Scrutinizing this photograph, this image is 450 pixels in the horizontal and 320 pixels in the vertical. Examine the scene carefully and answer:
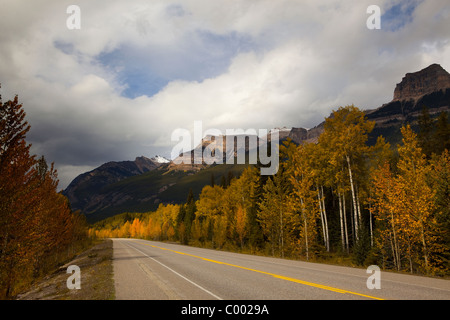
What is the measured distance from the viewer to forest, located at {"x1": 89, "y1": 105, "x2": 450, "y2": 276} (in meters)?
16.2

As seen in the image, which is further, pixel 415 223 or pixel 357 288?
pixel 415 223

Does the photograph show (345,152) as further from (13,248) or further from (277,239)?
(13,248)

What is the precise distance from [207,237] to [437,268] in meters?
41.4

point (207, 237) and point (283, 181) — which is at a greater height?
point (283, 181)

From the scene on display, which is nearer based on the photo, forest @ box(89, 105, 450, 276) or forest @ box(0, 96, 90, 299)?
forest @ box(0, 96, 90, 299)

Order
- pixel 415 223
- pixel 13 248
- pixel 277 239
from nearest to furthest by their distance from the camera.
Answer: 1. pixel 13 248
2. pixel 415 223
3. pixel 277 239

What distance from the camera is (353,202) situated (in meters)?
25.9

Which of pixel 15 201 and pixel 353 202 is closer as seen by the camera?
pixel 15 201

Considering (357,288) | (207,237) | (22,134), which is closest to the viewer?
(357,288)

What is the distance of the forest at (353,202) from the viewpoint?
53.1 feet

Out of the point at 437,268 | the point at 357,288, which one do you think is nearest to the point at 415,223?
the point at 437,268

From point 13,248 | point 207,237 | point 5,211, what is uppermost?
point 5,211

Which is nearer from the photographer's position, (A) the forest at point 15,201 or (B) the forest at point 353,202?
(A) the forest at point 15,201

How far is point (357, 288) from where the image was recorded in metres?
8.70
